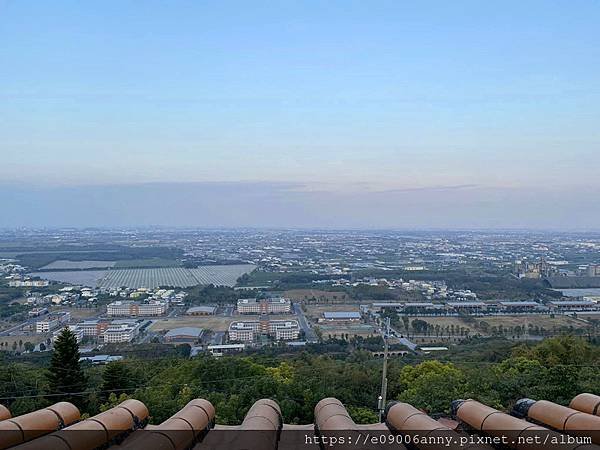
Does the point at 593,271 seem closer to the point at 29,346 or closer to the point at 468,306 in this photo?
the point at 468,306

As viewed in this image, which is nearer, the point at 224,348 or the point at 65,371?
the point at 65,371

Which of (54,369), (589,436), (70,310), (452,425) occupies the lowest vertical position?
(70,310)

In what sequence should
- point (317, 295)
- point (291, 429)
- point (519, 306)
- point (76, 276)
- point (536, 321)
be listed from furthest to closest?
point (76, 276) → point (317, 295) → point (519, 306) → point (536, 321) → point (291, 429)

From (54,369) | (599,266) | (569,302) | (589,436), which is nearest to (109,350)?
(54,369)

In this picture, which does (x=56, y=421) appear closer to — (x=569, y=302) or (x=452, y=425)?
(x=452, y=425)

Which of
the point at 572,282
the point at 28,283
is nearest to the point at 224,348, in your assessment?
the point at 28,283
